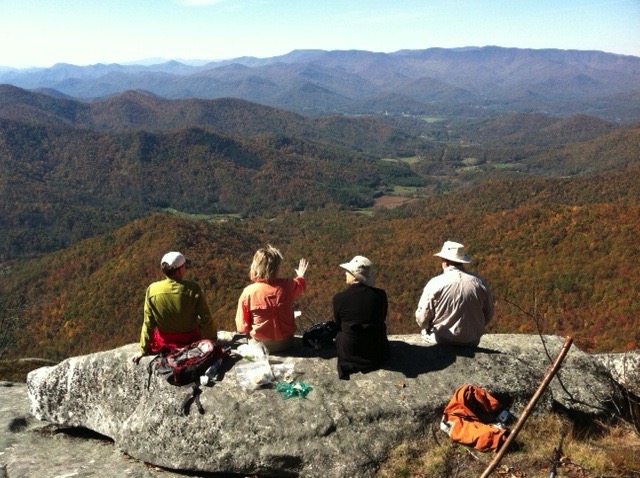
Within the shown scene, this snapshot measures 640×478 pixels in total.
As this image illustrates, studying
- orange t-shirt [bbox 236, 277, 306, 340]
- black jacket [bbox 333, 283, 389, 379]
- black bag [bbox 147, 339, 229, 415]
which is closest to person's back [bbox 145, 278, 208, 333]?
black bag [bbox 147, 339, 229, 415]

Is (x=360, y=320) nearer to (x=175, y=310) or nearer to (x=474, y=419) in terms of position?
(x=474, y=419)

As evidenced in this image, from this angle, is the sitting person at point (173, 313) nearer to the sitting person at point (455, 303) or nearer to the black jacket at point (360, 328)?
the black jacket at point (360, 328)

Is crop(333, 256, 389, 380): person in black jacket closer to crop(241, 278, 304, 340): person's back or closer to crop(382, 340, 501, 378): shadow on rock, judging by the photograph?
crop(382, 340, 501, 378): shadow on rock

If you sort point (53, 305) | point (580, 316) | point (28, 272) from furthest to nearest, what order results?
point (28, 272), point (53, 305), point (580, 316)

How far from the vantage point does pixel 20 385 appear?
11.8 m

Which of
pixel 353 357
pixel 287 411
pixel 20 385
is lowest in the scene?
pixel 20 385

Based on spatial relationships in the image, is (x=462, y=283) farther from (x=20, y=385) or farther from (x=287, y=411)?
(x=20, y=385)

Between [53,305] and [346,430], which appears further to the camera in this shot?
[53,305]

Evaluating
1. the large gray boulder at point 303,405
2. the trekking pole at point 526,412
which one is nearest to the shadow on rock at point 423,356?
the large gray boulder at point 303,405

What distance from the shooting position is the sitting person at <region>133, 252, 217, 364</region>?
7.70 meters

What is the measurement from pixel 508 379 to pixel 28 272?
99201 millimetres

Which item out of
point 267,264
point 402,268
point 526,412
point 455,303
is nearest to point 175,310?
point 267,264

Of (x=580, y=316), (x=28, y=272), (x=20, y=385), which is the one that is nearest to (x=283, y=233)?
(x=28, y=272)

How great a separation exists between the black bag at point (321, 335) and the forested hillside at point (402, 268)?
44.3ft
